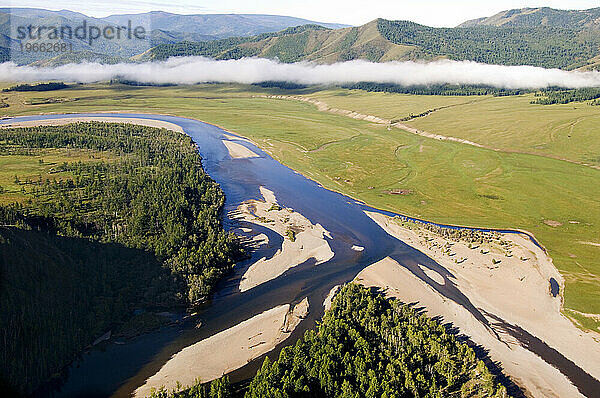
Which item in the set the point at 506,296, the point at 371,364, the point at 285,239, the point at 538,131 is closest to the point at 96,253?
the point at 285,239

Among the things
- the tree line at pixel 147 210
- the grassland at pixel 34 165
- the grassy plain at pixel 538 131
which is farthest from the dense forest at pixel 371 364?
the grassy plain at pixel 538 131

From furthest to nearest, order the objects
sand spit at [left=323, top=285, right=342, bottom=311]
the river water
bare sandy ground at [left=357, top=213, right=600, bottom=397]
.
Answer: sand spit at [left=323, top=285, right=342, bottom=311]
bare sandy ground at [left=357, top=213, right=600, bottom=397]
the river water

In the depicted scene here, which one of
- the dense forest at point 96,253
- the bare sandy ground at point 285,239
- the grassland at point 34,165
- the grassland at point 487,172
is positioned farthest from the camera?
the grassland at point 34,165

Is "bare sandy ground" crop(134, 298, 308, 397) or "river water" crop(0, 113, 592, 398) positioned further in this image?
"river water" crop(0, 113, 592, 398)

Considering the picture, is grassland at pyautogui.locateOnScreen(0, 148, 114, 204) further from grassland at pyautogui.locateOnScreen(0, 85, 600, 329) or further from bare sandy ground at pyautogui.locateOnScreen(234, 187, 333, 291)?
grassland at pyautogui.locateOnScreen(0, 85, 600, 329)

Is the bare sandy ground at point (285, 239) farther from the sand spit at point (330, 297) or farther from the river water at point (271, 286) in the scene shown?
the sand spit at point (330, 297)

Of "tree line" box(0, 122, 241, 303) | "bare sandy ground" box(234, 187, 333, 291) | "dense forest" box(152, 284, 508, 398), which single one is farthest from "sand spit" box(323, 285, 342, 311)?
"tree line" box(0, 122, 241, 303)

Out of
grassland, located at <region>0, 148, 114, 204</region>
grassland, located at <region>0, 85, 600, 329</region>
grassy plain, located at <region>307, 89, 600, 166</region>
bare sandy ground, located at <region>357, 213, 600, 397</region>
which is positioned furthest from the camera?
grassy plain, located at <region>307, 89, 600, 166</region>
